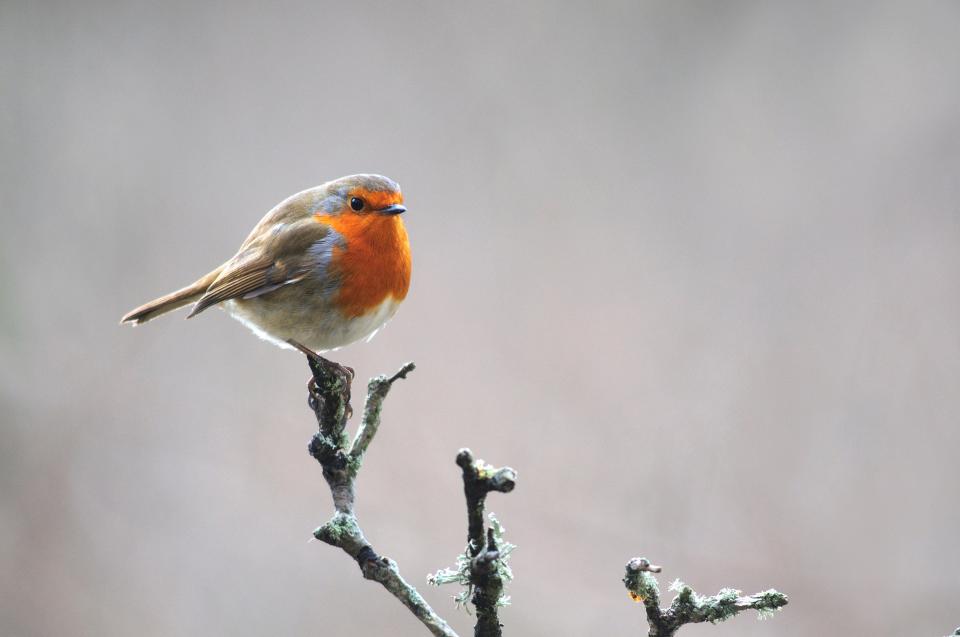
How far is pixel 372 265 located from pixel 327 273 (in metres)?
0.09

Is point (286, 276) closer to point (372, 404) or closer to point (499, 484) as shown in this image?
point (372, 404)

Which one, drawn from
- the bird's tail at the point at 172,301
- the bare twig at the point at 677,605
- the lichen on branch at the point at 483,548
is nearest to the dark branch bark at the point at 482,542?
the lichen on branch at the point at 483,548

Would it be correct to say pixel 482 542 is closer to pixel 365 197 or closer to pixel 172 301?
pixel 365 197

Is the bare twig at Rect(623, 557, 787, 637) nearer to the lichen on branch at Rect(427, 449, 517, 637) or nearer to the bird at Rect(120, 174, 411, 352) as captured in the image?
the lichen on branch at Rect(427, 449, 517, 637)

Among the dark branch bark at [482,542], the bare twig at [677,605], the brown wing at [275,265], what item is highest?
the brown wing at [275,265]

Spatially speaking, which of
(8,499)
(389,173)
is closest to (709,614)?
(389,173)

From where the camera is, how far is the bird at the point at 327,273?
1416mm

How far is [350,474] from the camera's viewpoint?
0.92 m

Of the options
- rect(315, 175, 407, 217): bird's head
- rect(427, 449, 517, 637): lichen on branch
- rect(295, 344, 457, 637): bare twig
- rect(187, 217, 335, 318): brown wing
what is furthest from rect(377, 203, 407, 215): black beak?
rect(427, 449, 517, 637): lichen on branch

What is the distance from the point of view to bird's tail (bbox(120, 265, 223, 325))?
1.61m

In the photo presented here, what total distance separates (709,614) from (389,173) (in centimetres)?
218

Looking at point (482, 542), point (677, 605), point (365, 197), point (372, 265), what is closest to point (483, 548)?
point (482, 542)

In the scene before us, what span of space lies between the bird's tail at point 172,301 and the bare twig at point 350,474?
0.61 m

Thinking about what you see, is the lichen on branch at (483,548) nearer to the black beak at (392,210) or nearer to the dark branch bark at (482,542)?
the dark branch bark at (482,542)
